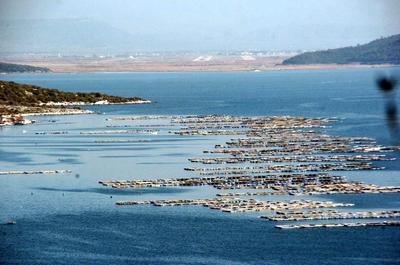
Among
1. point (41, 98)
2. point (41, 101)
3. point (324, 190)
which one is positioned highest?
point (41, 98)

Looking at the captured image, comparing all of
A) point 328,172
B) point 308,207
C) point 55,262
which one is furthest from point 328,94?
point 55,262

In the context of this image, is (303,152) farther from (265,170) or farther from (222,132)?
(222,132)

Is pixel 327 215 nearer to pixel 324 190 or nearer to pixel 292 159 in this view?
pixel 324 190

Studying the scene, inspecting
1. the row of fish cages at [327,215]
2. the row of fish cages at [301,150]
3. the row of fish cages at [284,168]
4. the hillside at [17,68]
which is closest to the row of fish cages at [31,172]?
the row of fish cages at [284,168]

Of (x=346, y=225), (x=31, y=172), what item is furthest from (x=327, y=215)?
(x=31, y=172)

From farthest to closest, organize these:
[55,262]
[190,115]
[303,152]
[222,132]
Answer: [190,115] < [222,132] < [303,152] < [55,262]

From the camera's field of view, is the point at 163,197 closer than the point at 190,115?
Yes
